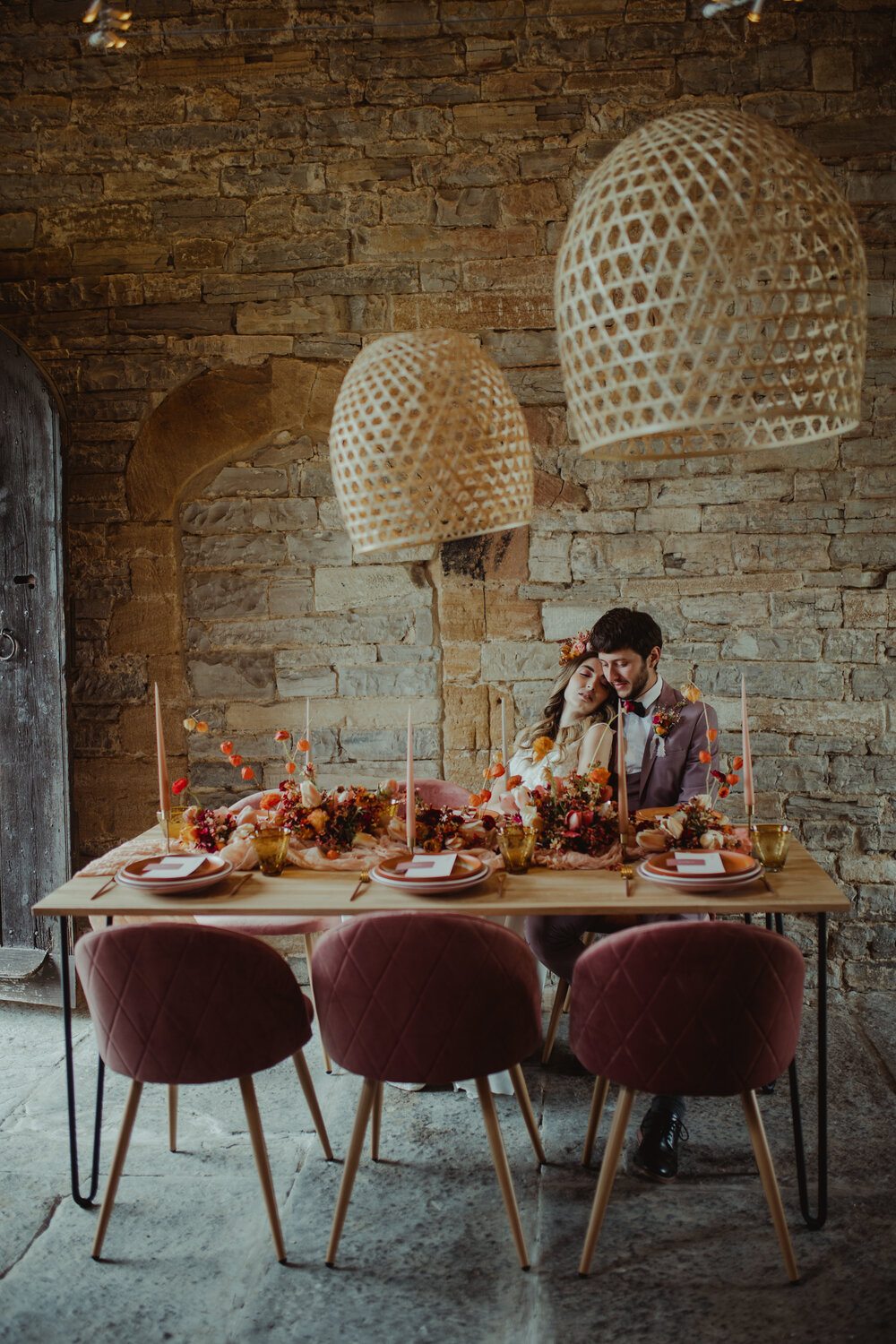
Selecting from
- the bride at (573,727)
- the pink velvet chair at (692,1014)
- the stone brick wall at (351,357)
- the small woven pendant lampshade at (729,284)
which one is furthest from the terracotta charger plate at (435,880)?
the stone brick wall at (351,357)

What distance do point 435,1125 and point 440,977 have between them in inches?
41.4

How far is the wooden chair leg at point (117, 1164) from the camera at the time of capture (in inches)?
93.5

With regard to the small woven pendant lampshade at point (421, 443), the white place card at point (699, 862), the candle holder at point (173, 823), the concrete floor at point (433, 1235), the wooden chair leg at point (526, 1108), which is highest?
the small woven pendant lampshade at point (421, 443)

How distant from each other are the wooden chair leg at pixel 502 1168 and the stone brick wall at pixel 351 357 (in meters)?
1.87

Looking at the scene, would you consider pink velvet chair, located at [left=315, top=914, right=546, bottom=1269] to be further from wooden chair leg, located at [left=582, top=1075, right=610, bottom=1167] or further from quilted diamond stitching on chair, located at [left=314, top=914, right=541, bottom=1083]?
wooden chair leg, located at [left=582, top=1075, right=610, bottom=1167]

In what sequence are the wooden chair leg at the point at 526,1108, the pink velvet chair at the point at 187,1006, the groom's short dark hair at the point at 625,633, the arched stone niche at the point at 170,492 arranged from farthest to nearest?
the arched stone niche at the point at 170,492
the groom's short dark hair at the point at 625,633
the wooden chair leg at the point at 526,1108
the pink velvet chair at the point at 187,1006

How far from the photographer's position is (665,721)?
3.29m

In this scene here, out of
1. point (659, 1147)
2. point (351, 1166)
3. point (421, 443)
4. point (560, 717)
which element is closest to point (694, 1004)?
point (659, 1147)

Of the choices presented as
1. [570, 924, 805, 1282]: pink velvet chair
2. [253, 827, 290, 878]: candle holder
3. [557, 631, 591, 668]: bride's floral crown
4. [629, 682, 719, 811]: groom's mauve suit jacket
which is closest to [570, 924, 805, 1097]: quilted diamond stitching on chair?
[570, 924, 805, 1282]: pink velvet chair

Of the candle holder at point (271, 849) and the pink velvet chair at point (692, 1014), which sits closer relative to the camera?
the pink velvet chair at point (692, 1014)

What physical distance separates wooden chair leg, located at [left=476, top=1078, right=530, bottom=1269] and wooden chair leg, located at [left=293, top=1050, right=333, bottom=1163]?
0.51m

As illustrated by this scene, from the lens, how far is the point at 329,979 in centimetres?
228

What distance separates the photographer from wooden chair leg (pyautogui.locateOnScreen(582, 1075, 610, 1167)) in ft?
8.49

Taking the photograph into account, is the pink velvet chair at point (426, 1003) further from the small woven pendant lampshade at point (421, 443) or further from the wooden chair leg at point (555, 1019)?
the wooden chair leg at point (555, 1019)
